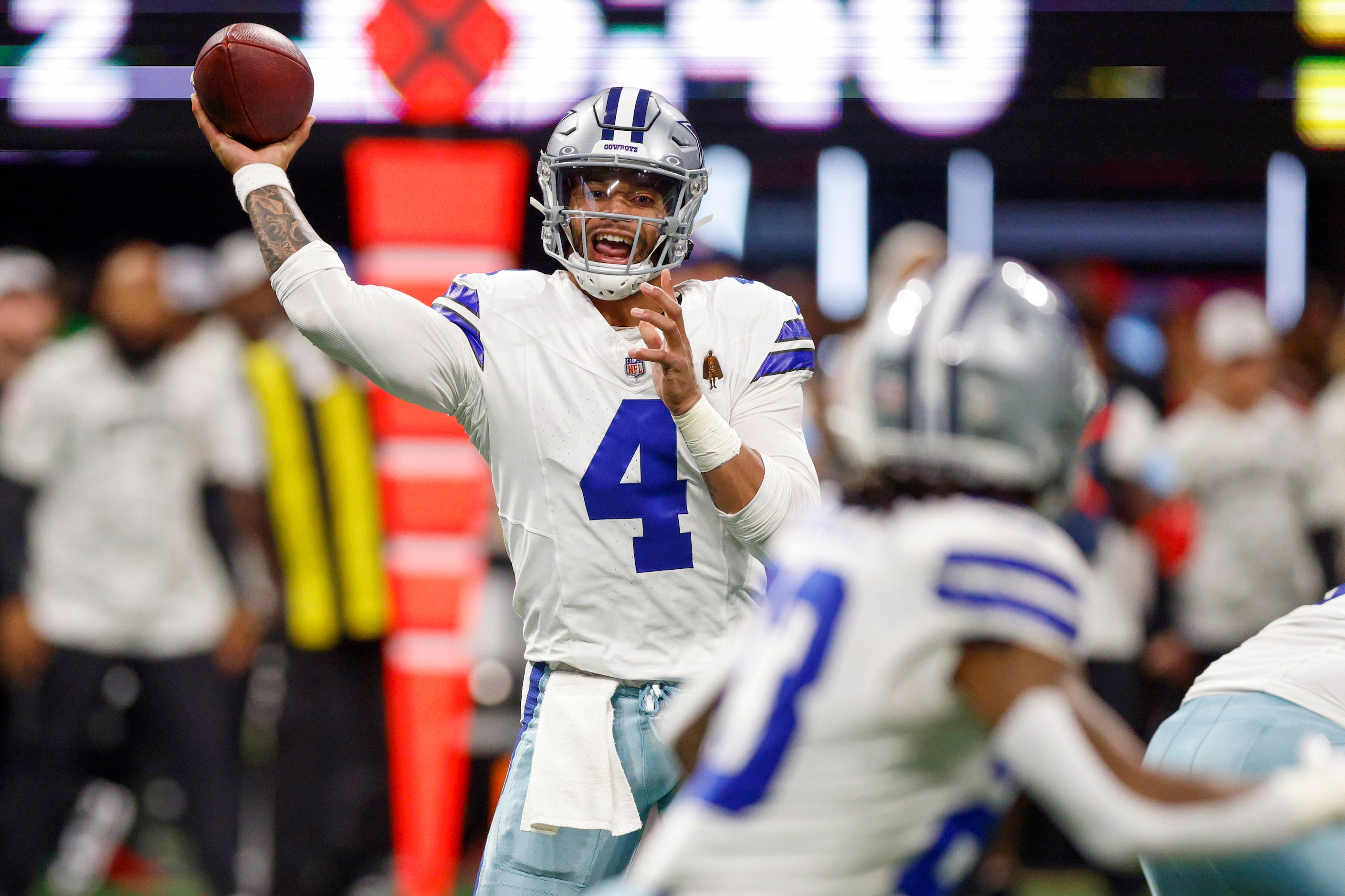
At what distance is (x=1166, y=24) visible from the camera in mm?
5195

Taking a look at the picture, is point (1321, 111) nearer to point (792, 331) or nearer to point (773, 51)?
point (773, 51)

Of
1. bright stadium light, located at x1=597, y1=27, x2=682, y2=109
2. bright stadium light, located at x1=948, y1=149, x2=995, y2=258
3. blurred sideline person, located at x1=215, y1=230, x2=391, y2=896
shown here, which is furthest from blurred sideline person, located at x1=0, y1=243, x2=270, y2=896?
bright stadium light, located at x1=948, y1=149, x2=995, y2=258

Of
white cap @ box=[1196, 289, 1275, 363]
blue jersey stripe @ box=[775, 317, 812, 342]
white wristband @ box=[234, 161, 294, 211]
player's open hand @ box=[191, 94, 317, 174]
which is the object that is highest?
player's open hand @ box=[191, 94, 317, 174]

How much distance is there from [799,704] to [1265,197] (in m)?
9.44

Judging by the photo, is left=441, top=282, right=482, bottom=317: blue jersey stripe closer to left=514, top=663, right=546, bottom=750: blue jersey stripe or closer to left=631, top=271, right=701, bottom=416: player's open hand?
left=631, top=271, right=701, bottom=416: player's open hand

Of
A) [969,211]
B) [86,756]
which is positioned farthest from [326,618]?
[969,211]

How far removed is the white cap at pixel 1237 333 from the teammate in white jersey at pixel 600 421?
11.2 feet

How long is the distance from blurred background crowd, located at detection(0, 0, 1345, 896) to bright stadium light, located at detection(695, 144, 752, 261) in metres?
1.26

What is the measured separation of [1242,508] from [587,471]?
379 cm

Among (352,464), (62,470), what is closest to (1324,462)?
(352,464)

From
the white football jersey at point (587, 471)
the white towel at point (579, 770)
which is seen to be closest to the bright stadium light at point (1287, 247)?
the white football jersey at point (587, 471)

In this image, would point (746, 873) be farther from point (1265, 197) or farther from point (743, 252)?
point (1265, 197)

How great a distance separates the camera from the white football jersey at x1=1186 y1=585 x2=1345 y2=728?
8.02 ft

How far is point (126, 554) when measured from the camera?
16.5 ft
